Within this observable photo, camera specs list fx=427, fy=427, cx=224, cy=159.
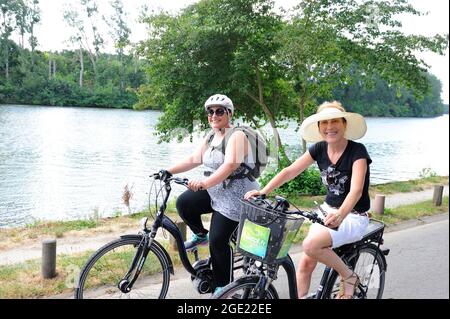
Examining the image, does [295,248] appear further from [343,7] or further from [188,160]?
[343,7]

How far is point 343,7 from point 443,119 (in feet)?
349

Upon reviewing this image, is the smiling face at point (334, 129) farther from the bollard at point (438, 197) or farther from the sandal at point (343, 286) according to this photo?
the bollard at point (438, 197)

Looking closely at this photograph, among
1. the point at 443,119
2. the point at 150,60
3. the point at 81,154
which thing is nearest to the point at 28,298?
the point at 150,60

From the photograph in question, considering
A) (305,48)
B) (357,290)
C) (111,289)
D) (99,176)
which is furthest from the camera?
(99,176)

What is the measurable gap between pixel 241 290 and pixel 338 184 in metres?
1.01

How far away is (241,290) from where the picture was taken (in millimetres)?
2740

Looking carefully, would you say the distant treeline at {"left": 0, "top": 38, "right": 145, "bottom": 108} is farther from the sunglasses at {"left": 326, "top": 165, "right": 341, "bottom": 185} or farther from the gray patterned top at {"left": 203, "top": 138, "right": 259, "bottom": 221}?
Result: the sunglasses at {"left": 326, "top": 165, "right": 341, "bottom": 185}

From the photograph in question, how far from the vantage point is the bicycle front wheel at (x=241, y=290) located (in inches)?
105

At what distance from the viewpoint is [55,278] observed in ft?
14.0

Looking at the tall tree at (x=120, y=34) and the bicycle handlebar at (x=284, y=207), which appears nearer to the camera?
the bicycle handlebar at (x=284, y=207)

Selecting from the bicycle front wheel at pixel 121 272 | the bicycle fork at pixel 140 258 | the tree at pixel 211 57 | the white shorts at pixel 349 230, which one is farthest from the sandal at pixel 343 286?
the tree at pixel 211 57

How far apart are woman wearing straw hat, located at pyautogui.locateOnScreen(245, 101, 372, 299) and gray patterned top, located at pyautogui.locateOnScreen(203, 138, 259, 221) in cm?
32

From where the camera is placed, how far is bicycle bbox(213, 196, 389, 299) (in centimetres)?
266

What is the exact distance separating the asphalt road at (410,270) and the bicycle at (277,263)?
656 mm
